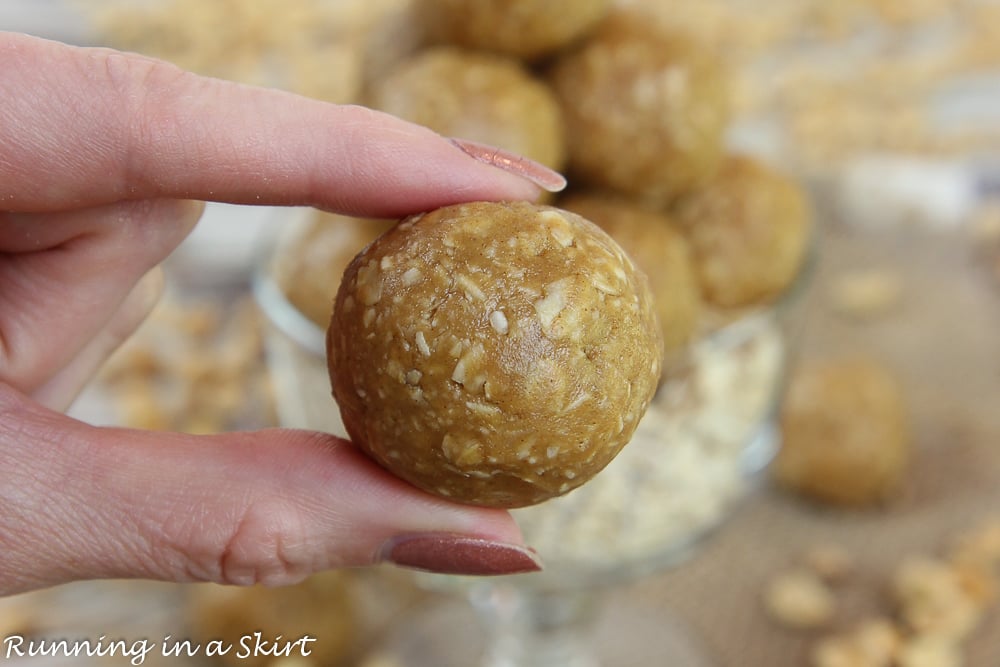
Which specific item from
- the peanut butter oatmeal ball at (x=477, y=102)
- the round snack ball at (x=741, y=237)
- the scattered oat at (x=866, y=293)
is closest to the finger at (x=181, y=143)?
the peanut butter oatmeal ball at (x=477, y=102)

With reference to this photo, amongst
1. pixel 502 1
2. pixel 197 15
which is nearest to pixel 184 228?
pixel 502 1

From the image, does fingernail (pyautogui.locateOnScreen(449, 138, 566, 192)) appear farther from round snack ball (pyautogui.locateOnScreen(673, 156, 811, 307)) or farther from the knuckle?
round snack ball (pyautogui.locateOnScreen(673, 156, 811, 307))

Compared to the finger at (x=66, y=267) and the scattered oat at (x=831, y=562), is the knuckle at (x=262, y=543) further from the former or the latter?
the scattered oat at (x=831, y=562)

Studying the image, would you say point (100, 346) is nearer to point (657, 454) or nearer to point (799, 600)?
point (657, 454)

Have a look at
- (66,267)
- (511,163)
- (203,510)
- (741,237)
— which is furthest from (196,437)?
(741,237)

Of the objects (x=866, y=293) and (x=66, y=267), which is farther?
(x=866, y=293)

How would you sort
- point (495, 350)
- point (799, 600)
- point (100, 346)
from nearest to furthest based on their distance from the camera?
point (495, 350) < point (100, 346) < point (799, 600)

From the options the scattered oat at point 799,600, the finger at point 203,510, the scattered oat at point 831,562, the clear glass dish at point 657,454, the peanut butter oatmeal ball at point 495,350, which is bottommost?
the scattered oat at point 799,600
